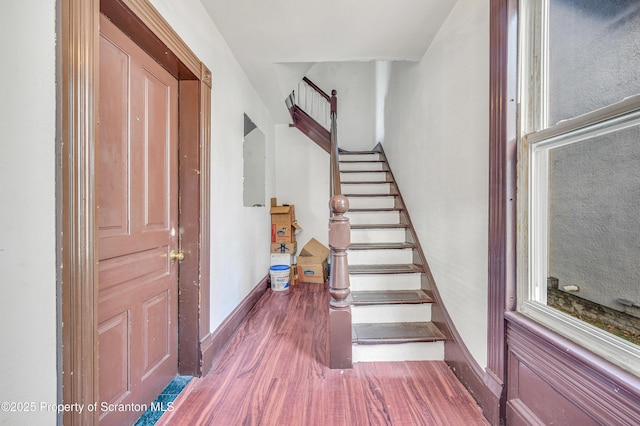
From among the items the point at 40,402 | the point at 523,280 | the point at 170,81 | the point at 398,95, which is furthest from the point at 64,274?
the point at 398,95

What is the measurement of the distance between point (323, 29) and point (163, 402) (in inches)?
100

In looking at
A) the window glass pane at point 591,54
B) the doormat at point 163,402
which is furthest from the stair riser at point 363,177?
the doormat at point 163,402

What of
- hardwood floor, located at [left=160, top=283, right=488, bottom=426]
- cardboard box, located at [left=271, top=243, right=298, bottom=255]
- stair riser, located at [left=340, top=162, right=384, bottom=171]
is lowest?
hardwood floor, located at [left=160, top=283, right=488, bottom=426]

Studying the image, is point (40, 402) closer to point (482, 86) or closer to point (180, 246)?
point (180, 246)

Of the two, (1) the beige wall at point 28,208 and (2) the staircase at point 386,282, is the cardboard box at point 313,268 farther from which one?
(1) the beige wall at point 28,208

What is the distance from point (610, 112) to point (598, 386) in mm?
876

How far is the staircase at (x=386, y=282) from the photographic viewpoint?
1873mm

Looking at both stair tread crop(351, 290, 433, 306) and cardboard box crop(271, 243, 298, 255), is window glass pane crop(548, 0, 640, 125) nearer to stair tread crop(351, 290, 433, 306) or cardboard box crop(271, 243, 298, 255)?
stair tread crop(351, 290, 433, 306)

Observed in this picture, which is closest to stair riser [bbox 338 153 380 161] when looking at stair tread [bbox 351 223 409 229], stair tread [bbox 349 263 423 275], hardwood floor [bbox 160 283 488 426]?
stair tread [bbox 351 223 409 229]

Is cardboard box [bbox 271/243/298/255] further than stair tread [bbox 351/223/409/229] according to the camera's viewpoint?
Yes

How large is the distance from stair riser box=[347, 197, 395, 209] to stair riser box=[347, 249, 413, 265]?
80 centimetres

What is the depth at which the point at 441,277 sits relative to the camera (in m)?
1.99

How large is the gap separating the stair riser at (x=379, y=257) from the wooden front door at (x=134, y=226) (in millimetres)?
1530

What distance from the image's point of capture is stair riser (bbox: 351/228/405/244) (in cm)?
281
